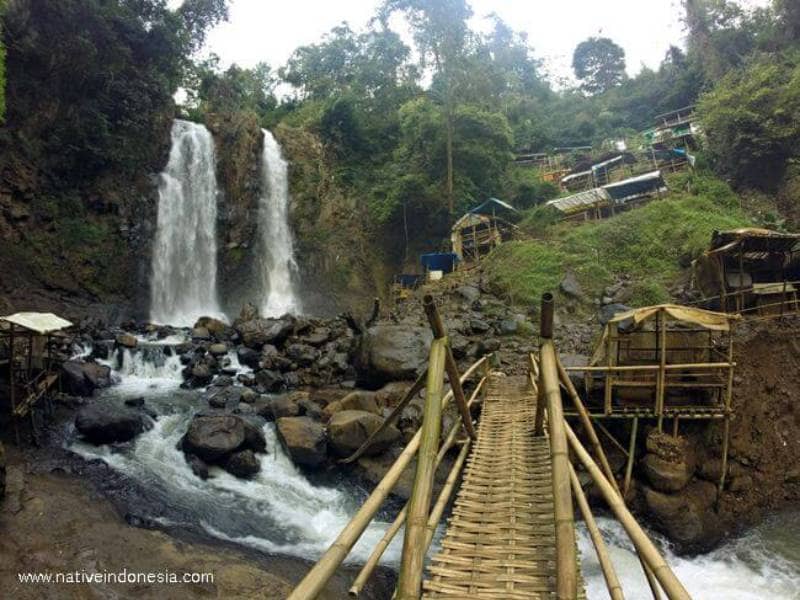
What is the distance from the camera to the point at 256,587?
233 inches

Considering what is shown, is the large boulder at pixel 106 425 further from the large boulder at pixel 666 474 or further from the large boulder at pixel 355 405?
the large boulder at pixel 666 474

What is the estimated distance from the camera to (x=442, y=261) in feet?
80.5

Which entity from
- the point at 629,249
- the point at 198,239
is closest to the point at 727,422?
the point at 629,249

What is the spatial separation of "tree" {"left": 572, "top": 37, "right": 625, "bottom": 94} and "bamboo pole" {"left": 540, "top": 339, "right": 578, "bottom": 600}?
50.7 metres

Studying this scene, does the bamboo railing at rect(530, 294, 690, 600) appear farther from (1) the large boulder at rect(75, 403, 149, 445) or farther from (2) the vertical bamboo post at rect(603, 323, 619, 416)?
(1) the large boulder at rect(75, 403, 149, 445)

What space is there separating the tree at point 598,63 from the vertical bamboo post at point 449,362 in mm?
49926

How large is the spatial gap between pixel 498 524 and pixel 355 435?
603cm

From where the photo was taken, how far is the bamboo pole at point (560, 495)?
221 centimetres

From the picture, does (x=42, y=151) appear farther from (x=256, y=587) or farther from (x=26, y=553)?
(x=256, y=587)

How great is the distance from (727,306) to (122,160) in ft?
79.6

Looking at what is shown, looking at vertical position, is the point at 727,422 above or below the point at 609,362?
below

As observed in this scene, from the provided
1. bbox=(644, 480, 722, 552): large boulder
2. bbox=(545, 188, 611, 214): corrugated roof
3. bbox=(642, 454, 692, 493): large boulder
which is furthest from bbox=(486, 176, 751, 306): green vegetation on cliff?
bbox=(644, 480, 722, 552): large boulder

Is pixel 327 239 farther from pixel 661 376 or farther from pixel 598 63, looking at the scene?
pixel 598 63

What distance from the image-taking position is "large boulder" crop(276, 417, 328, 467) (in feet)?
30.3
